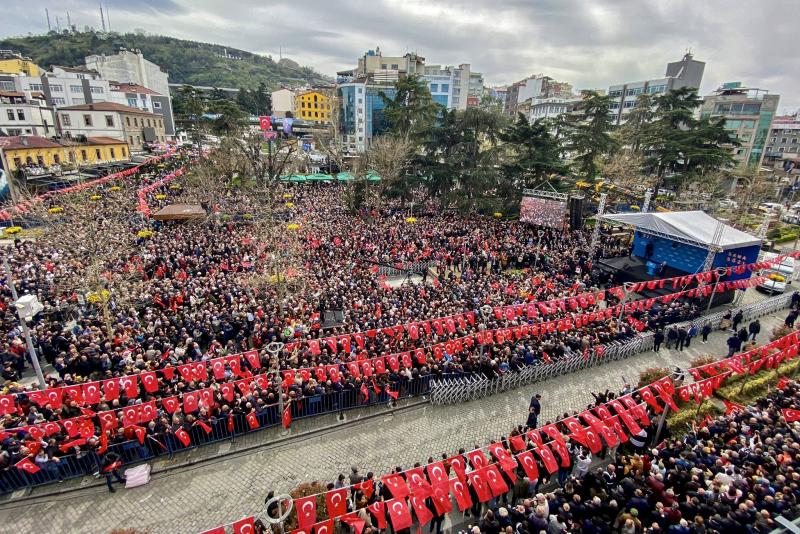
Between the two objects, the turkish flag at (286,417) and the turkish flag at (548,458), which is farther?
the turkish flag at (286,417)

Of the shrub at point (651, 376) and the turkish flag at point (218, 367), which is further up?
the turkish flag at point (218, 367)

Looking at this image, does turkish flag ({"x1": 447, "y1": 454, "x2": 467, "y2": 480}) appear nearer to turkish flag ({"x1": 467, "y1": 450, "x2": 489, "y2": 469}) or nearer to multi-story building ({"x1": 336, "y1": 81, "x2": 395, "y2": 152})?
turkish flag ({"x1": 467, "y1": 450, "x2": 489, "y2": 469})

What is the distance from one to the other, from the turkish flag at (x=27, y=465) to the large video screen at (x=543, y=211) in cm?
2942

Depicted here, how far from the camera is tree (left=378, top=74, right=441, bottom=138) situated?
3572 centimetres

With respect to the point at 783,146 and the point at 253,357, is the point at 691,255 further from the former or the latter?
the point at 783,146

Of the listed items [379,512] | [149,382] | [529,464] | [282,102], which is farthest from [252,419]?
[282,102]

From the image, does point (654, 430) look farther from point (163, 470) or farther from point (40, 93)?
point (40, 93)

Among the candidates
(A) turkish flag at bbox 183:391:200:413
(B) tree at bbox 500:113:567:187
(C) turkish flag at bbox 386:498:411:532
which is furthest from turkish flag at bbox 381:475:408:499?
(B) tree at bbox 500:113:567:187

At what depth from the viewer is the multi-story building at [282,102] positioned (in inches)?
3894

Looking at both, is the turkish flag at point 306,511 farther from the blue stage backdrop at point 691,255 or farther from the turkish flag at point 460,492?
the blue stage backdrop at point 691,255

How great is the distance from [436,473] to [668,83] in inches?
3198

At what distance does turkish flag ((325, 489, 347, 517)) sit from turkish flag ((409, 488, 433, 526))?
1.43 metres

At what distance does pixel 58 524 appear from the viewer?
29.2ft

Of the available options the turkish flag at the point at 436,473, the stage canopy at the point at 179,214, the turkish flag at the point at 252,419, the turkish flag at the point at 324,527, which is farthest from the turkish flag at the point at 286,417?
the stage canopy at the point at 179,214
